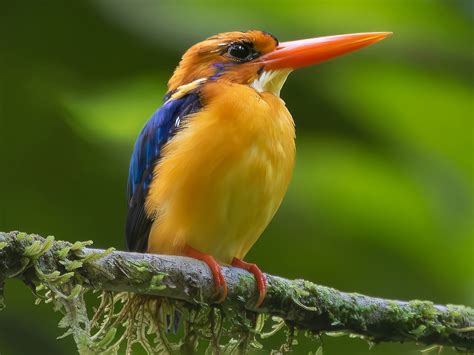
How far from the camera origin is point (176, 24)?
5336mm

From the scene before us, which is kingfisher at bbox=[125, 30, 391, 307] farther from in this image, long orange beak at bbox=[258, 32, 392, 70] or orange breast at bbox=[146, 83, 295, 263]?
long orange beak at bbox=[258, 32, 392, 70]

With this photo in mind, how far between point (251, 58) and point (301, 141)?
829 millimetres

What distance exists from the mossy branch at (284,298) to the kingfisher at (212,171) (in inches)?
3.5

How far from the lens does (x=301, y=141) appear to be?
538 centimetres

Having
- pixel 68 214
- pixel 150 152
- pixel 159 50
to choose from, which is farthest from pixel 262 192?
pixel 159 50

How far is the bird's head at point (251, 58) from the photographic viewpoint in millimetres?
4617

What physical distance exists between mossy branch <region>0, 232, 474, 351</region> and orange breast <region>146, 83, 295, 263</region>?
1.01 ft

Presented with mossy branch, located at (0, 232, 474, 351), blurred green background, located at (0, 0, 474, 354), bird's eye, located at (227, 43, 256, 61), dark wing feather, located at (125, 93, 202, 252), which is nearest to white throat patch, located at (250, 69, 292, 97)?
bird's eye, located at (227, 43, 256, 61)

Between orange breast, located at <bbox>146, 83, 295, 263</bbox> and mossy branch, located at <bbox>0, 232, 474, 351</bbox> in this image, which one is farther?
orange breast, located at <bbox>146, 83, 295, 263</bbox>

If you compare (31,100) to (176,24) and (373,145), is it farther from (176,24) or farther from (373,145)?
(373,145)

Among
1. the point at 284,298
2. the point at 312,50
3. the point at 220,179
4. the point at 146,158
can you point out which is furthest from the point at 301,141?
the point at 284,298

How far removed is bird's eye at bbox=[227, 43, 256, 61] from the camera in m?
4.69

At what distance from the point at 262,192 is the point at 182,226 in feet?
1.15

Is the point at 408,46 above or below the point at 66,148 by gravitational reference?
above
